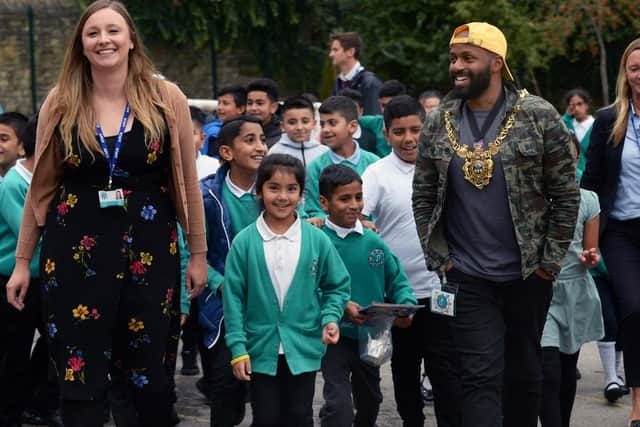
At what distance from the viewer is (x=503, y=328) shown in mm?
5680

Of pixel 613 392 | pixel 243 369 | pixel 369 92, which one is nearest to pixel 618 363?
pixel 613 392

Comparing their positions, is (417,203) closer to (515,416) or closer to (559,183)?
(559,183)

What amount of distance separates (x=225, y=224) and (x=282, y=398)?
112 centimetres

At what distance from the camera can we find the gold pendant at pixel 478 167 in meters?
5.49

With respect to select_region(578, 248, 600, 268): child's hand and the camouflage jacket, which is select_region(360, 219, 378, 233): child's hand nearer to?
the camouflage jacket

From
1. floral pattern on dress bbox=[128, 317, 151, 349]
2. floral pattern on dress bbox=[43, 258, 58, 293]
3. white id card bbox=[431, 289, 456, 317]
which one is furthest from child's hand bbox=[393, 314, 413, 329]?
floral pattern on dress bbox=[43, 258, 58, 293]

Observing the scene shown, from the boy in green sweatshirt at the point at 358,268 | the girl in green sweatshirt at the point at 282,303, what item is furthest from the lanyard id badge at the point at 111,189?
the boy in green sweatshirt at the point at 358,268

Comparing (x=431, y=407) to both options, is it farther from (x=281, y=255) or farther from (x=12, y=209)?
(x=12, y=209)

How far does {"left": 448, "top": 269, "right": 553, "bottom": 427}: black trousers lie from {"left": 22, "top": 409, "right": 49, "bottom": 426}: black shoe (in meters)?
2.94

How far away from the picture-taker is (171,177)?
5.29 metres

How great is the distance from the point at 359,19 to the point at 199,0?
3.04 m

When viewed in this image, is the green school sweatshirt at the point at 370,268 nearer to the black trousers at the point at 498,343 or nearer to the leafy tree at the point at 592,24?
the black trousers at the point at 498,343

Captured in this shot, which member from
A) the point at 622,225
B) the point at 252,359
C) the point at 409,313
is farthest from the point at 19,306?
the point at 622,225

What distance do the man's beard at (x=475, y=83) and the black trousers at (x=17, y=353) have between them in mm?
2764
